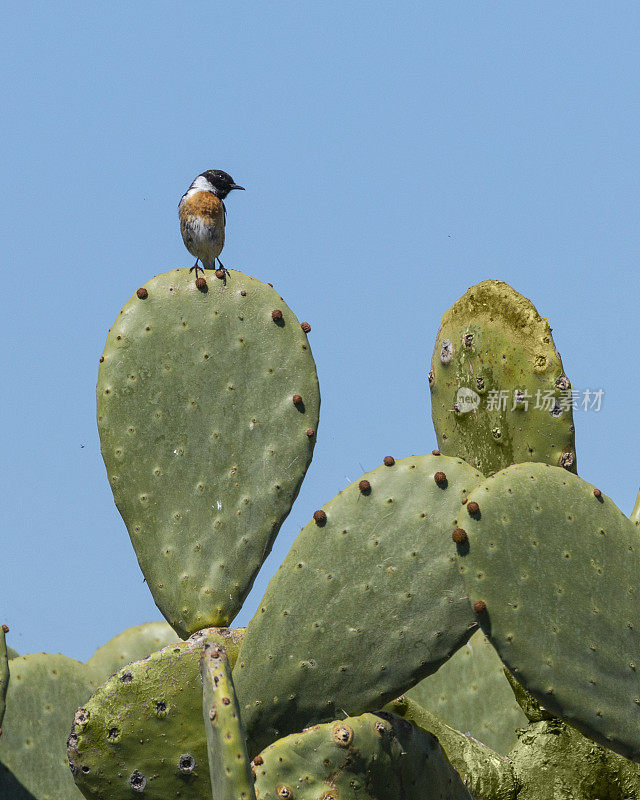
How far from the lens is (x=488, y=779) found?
3.96 metres

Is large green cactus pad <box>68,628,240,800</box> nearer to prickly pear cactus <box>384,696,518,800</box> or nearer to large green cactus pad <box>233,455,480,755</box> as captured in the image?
large green cactus pad <box>233,455,480,755</box>

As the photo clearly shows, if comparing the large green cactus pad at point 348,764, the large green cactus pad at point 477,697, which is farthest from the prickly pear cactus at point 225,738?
the large green cactus pad at point 477,697

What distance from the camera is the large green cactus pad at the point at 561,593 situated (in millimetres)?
3230

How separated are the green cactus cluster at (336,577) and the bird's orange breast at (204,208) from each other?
90 cm

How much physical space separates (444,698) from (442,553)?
4.59 ft

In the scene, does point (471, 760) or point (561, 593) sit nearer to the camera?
point (561, 593)

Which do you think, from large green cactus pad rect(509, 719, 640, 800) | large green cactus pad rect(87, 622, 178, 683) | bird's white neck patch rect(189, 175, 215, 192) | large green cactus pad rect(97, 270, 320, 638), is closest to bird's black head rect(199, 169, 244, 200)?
bird's white neck patch rect(189, 175, 215, 192)

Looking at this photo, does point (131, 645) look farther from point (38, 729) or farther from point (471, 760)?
point (471, 760)

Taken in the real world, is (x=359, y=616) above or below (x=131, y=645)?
below

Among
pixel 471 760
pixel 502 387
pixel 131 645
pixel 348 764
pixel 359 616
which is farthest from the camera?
pixel 131 645

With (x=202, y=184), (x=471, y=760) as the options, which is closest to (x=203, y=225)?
(x=202, y=184)

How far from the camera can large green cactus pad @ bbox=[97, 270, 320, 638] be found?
3.70 metres

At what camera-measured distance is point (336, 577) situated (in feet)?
11.2

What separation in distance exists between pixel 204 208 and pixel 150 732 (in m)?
2.11
